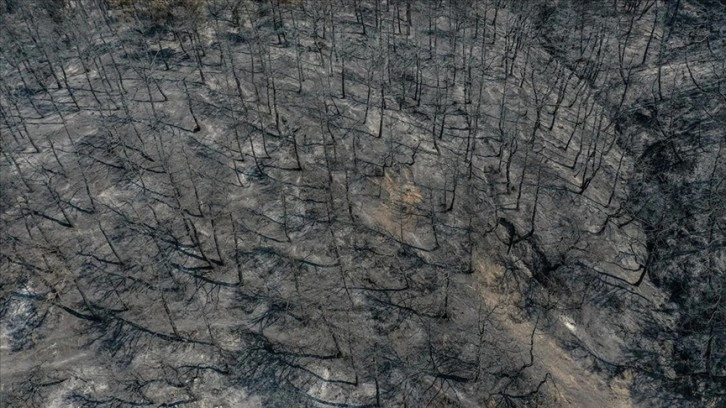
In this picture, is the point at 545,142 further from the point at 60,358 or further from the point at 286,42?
the point at 60,358

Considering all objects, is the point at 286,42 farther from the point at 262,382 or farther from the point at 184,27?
the point at 262,382

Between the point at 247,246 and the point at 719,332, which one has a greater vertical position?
the point at 247,246

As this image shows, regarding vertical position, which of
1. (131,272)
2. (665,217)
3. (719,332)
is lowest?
(719,332)

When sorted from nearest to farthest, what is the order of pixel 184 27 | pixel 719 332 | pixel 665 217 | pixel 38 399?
pixel 38 399
pixel 719 332
pixel 665 217
pixel 184 27

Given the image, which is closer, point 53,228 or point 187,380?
point 187,380

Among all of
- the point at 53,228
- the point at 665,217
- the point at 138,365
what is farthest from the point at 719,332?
the point at 53,228

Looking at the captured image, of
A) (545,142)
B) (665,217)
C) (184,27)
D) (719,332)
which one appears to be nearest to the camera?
(719,332)
